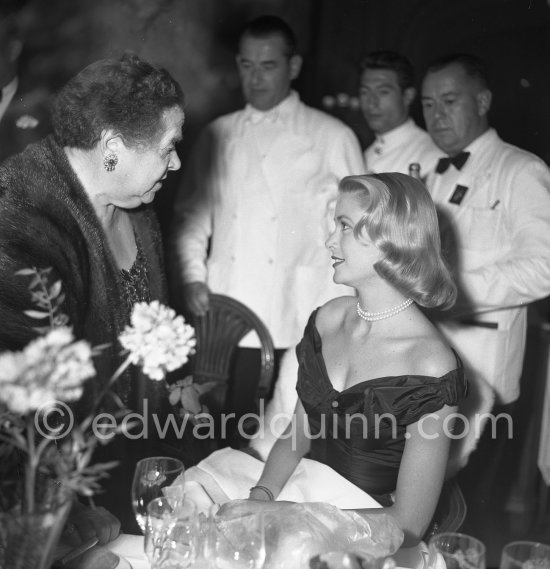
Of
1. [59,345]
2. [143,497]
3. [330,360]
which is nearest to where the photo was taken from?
[59,345]

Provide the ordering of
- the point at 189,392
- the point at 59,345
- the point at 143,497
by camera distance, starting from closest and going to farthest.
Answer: the point at 59,345
the point at 143,497
the point at 189,392

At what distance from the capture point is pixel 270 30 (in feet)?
6.97

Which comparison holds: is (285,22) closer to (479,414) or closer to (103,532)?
(479,414)

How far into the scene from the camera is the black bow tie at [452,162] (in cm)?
193

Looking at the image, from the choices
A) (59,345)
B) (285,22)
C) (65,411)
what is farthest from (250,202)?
(59,345)

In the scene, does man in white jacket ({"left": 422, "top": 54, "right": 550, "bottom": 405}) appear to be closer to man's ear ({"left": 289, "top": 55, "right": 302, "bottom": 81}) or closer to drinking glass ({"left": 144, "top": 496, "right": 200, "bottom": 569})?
man's ear ({"left": 289, "top": 55, "right": 302, "bottom": 81})

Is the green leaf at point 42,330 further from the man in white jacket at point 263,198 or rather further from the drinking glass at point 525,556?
the man in white jacket at point 263,198

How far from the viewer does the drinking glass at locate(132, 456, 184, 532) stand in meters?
1.27

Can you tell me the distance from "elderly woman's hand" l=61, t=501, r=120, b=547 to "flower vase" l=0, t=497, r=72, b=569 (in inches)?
10.0

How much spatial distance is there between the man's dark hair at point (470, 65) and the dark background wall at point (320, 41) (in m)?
0.02

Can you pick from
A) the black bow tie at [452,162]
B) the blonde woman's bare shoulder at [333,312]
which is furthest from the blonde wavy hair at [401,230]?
the black bow tie at [452,162]

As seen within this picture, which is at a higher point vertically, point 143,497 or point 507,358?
point 507,358

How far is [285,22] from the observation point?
2188 millimetres

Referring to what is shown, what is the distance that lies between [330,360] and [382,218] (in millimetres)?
355
